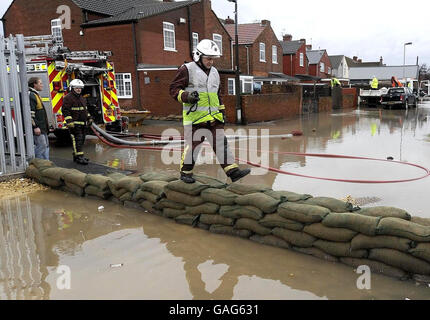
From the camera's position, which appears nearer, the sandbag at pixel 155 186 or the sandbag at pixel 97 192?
the sandbag at pixel 155 186

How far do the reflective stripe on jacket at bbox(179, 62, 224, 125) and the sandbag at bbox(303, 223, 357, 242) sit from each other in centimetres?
184

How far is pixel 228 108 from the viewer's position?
17641mm

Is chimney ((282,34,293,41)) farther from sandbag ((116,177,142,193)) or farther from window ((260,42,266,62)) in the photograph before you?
sandbag ((116,177,142,193))

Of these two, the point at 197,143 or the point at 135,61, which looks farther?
the point at 135,61

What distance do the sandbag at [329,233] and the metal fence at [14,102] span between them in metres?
5.14

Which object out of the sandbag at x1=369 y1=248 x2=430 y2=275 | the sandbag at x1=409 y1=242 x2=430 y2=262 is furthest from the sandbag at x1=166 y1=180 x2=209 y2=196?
the sandbag at x1=409 y1=242 x2=430 y2=262

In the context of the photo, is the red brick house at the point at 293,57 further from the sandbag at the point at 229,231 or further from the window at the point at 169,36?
the sandbag at the point at 229,231

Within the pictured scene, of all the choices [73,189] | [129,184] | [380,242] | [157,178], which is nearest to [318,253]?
[380,242]

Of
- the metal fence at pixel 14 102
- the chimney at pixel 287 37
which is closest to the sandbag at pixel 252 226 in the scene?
the metal fence at pixel 14 102

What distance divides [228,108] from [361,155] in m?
8.97

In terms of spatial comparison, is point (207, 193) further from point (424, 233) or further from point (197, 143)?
point (424, 233)

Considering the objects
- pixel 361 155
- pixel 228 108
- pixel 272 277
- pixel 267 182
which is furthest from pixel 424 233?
pixel 228 108

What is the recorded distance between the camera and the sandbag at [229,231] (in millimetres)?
4309
